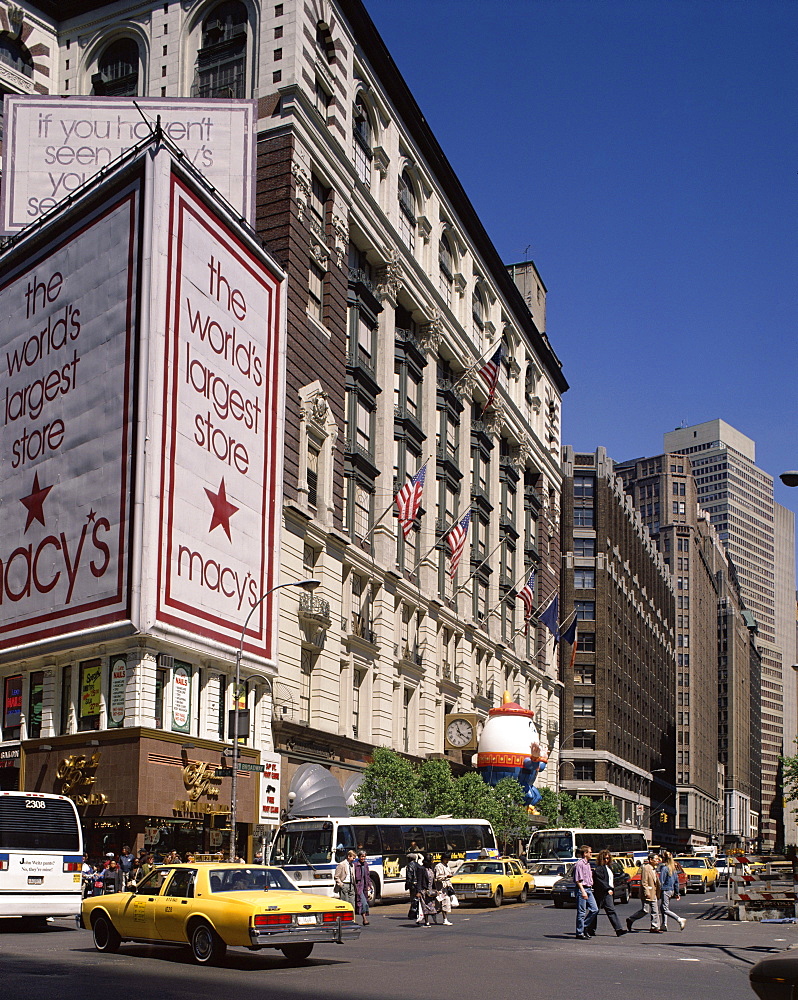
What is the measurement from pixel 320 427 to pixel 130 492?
14.1m

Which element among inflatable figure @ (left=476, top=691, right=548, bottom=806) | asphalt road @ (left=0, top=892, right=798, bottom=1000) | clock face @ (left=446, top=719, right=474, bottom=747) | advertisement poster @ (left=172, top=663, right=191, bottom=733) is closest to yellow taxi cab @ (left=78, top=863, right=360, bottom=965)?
asphalt road @ (left=0, top=892, right=798, bottom=1000)

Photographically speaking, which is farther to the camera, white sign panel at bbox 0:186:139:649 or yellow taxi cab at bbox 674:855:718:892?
yellow taxi cab at bbox 674:855:718:892

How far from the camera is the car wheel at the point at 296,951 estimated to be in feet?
68.6

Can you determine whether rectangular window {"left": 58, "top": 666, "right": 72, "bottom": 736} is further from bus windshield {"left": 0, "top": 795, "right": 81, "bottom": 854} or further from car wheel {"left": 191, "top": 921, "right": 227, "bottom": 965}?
car wheel {"left": 191, "top": 921, "right": 227, "bottom": 965}

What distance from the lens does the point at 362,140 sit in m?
63.0

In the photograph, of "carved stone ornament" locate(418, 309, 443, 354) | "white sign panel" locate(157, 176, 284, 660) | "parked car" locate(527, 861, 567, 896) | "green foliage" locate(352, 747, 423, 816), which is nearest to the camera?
"white sign panel" locate(157, 176, 284, 660)

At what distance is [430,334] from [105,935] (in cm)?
5359

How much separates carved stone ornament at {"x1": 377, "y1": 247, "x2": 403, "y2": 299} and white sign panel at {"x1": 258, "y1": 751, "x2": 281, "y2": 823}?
27.6 metres

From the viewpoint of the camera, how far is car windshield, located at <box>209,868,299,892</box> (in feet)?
67.5

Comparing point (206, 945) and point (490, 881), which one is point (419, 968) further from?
point (490, 881)

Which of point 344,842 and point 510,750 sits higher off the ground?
point 510,750

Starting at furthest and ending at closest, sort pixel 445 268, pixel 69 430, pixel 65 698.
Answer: pixel 445 268, pixel 69 430, pixel 65 698

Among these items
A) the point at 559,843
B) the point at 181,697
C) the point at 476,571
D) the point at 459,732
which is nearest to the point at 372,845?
the point at 181,697

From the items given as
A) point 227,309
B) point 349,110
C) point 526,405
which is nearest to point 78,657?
point 227,309
